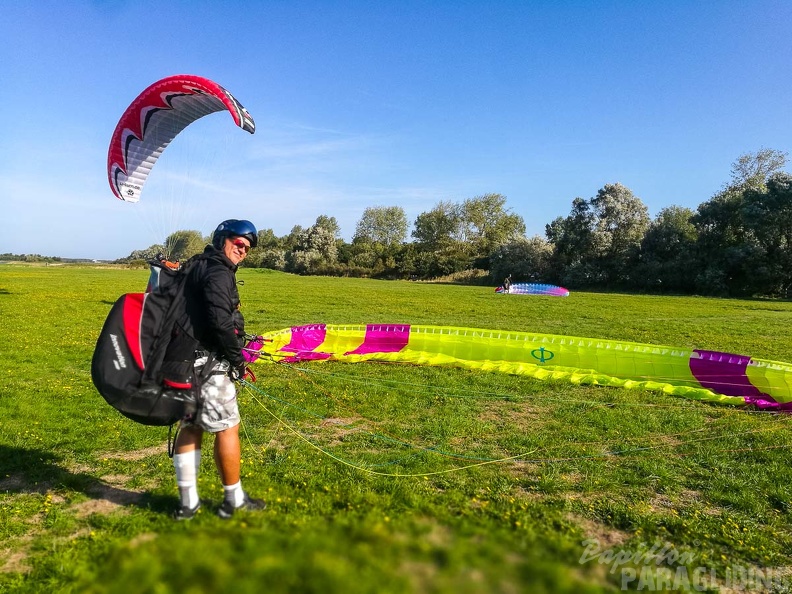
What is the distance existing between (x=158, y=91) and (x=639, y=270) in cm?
4464

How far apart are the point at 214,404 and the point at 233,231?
135 centimetres

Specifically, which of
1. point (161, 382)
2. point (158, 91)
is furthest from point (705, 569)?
point (158, 91)

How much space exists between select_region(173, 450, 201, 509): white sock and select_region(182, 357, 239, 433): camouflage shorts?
0.25 m

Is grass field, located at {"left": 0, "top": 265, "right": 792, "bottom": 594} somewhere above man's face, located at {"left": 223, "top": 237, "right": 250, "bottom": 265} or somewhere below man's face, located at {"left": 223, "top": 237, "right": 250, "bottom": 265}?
below

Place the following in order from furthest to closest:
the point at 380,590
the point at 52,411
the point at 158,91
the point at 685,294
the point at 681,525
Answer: the point at 685,294 < the point at 158,91 < the point at 52,411 < the point at 681,525 < the point at 380,590

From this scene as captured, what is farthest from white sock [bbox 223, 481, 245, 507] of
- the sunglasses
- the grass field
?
the sunglasses

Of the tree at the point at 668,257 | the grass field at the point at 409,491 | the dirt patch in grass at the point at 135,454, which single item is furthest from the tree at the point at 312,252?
the dirt patch in grass at the point at 135,454

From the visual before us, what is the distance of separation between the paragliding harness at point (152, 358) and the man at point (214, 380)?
2.4 inches

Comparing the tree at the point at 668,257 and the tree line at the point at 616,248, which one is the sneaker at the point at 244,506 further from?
the tree at the point at 668,257

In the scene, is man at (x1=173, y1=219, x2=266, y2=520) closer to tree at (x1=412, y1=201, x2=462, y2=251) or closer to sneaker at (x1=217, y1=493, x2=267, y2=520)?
sneaker at (x1=217, y1=493, x2=267, y2=520)

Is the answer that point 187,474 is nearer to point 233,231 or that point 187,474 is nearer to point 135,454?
point 233,231

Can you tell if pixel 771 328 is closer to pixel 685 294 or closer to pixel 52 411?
Answer: pixel 52 411

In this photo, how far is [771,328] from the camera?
16.9 metres

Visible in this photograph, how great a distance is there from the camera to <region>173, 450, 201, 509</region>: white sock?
3.74m
